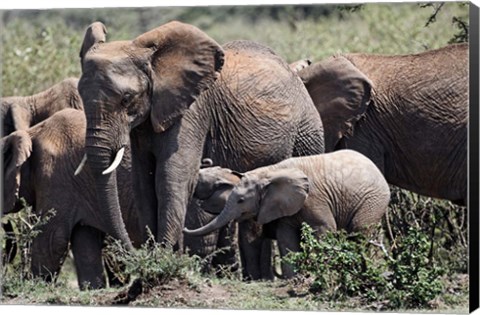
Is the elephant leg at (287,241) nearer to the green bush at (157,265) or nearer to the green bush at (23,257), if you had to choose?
the green bush at (157,265)

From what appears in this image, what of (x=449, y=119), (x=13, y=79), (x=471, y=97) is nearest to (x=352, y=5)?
(x=449, y=119)

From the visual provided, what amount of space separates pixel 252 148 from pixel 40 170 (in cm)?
176

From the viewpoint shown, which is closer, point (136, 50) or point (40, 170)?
point (136, 50)

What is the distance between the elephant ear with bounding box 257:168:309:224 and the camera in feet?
42.3

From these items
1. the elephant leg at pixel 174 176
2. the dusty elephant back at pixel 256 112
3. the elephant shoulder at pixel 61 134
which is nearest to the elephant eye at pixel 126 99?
the elephant leg at pixel 174 176

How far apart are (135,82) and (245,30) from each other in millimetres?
10179

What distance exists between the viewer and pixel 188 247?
13.2 meters

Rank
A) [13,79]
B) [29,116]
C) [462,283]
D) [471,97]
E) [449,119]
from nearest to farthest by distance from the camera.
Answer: [471,97]
[462,283]
[449,119]
[29,116]
[13,79]

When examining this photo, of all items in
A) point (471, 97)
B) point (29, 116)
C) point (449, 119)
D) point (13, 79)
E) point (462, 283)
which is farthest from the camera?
point (13, 79)

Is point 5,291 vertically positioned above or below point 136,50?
below

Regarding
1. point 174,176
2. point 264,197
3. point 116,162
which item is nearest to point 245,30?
point 264,197

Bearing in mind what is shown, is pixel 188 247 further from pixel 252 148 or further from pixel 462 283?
pixel 462 283

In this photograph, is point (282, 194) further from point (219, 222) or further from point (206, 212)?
point (206, 212)

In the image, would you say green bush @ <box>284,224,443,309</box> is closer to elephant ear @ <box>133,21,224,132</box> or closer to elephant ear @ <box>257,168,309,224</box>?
elephant ear @ <box>257,168,309,224</box>
